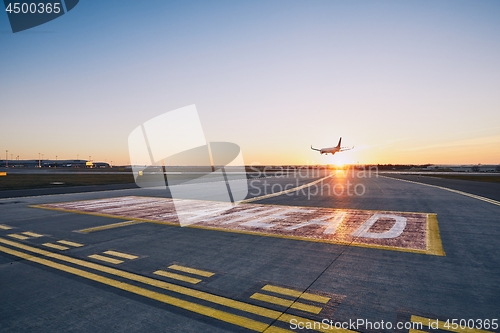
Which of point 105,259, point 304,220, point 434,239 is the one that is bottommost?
point 434,239

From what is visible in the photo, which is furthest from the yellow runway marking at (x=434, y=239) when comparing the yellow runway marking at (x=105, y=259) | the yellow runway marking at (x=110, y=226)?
the yellow runway marking at (x=110, y=226)

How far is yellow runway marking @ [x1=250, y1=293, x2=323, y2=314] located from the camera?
473 centimetres

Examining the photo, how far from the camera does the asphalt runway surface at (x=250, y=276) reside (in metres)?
4.45

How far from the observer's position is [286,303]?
4.95 metres

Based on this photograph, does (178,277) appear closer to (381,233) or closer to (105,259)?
(105,259)

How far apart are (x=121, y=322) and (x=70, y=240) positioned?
6.19 meters

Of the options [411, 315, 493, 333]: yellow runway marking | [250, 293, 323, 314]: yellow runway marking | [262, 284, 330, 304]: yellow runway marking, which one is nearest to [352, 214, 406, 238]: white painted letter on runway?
[262, 284, 330, 304]: yellow runway marking

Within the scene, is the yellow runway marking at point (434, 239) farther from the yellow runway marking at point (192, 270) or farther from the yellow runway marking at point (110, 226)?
the yellow runway marking at point (110, 226)

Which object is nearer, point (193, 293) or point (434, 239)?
point (193, 293)

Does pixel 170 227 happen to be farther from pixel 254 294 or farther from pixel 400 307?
pixel 400 307

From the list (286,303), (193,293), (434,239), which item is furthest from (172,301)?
(434,239)

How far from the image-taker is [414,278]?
605 cm

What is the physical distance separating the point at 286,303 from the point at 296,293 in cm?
46

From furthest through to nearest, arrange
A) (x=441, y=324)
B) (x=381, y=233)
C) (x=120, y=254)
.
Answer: (x=381, y=233), (x=120, y=254), (x=441, y=324)
